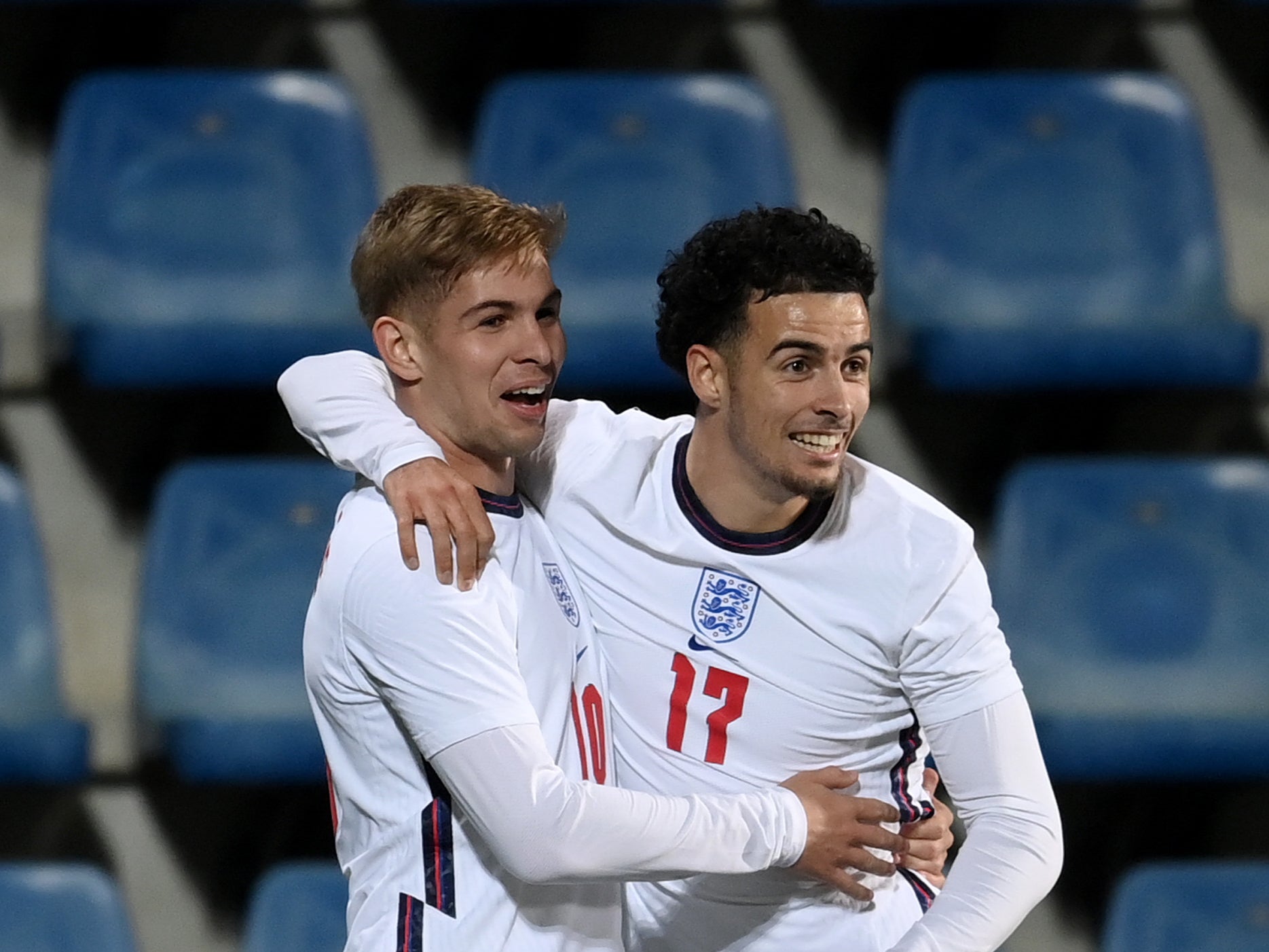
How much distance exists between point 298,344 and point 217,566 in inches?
13.6

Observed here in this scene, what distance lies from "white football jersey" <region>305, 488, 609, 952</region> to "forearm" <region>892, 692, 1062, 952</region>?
31cm

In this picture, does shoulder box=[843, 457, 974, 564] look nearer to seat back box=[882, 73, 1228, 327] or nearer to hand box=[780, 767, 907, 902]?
hand box=[780, 767, 907, 902]

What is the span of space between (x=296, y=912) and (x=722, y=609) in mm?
968

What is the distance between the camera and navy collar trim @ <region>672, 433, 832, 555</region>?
5.77 ft

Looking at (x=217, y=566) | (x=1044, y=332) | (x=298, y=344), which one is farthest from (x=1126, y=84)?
(x=217, y=566)

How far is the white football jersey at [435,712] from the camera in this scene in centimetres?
159

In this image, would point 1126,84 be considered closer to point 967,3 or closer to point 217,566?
point 967,3

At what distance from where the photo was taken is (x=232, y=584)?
280 cm

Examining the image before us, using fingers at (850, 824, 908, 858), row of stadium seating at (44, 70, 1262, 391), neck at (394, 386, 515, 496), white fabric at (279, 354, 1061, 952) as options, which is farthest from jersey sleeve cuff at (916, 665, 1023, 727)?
row of stadium seating at (44, 70, 1262, 391)

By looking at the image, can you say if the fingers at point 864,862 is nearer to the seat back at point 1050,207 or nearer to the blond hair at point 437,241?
the blond hair at point 437,241

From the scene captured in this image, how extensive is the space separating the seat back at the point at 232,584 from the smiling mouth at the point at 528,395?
1.08 m

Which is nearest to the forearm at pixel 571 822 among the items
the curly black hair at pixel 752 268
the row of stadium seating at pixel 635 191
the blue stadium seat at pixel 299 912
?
the curly black hair at pixel 752 268

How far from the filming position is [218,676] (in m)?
2.75

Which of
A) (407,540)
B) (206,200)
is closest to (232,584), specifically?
(206,200)
